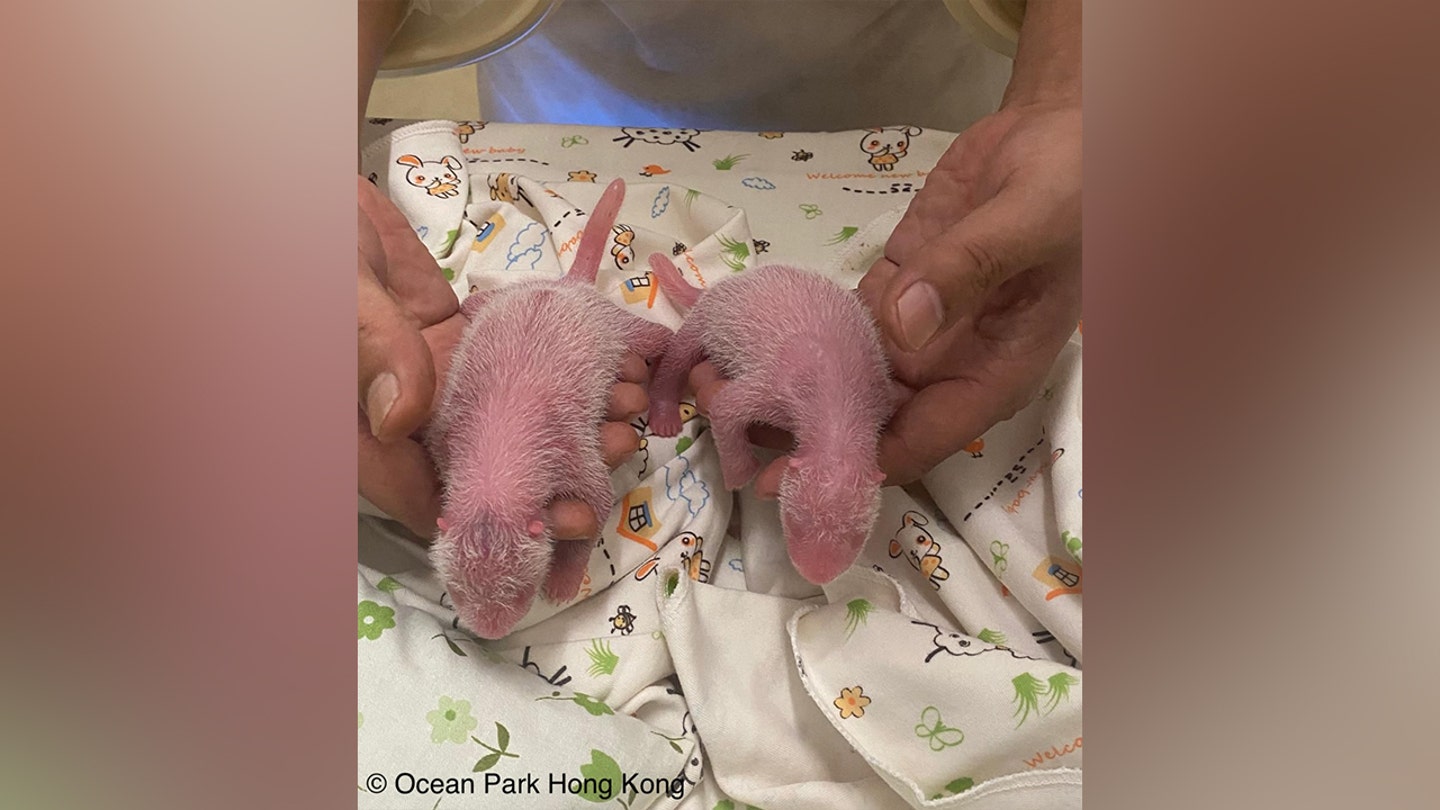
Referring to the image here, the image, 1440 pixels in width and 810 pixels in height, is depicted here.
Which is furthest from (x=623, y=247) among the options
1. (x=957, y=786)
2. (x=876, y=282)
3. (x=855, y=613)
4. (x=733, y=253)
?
(x=957, y=786)

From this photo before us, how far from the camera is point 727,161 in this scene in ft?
2.33

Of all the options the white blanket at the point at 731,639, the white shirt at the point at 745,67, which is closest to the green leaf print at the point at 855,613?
the white blanket at the point at 731,639

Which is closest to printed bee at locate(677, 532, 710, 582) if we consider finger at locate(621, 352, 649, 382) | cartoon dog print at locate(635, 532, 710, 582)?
cartoon dog print at locate(635, 532, 710, 582)

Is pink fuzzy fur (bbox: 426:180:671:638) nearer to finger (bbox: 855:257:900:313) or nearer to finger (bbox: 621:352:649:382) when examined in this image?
finger (bbox: 621:352:649:382)

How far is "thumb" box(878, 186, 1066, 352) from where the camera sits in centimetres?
45

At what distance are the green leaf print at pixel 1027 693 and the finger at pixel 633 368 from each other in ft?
0.89

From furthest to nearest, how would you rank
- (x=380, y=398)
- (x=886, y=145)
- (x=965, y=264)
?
(x=886, y=145) → (x=965, y=264) → (x=380, y=398)

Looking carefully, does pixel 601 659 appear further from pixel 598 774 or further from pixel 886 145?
pixel 886 145

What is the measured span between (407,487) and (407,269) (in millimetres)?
115
